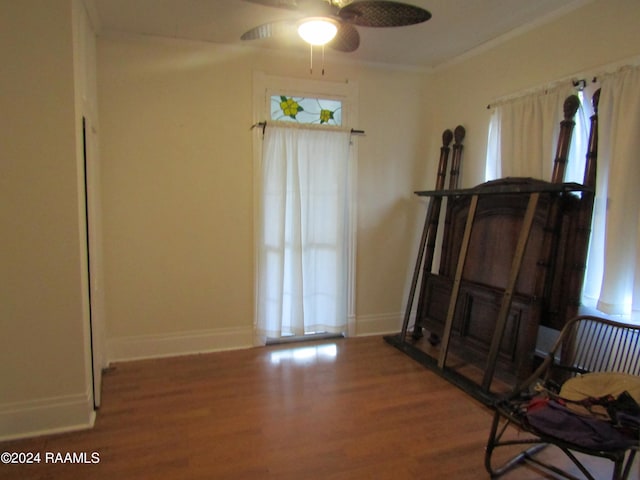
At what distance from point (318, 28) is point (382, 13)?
306mm

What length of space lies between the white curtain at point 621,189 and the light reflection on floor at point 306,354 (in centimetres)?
198

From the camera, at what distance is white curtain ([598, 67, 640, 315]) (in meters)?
2.21

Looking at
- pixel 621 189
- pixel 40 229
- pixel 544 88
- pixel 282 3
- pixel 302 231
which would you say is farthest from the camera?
pixel 302 231

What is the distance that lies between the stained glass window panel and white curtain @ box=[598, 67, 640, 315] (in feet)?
6.59

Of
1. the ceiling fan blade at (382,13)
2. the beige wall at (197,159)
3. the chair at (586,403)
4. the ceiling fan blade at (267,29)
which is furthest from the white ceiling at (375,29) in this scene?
the chair at (586,403)

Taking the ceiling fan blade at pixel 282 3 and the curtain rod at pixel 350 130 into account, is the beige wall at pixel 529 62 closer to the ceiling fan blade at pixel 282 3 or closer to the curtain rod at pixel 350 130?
the curtain rod at pixel 350 130

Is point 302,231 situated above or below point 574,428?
above

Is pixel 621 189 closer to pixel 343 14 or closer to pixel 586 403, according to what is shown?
pixel 586 403

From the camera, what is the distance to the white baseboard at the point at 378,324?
12.7 feet

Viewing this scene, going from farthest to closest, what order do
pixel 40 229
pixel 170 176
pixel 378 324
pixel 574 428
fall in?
pixel 378 324, pixel 170 176, pixel 40 229, pixel 574 428

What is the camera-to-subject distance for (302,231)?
11.5ft

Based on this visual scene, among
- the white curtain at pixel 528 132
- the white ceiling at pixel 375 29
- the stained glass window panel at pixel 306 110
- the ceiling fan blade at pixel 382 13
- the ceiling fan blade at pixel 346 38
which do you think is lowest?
the white curtain at pixel 528 132

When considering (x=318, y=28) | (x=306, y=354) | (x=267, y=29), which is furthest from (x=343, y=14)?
(x=306, y=354)

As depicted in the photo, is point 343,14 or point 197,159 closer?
point 343,14
